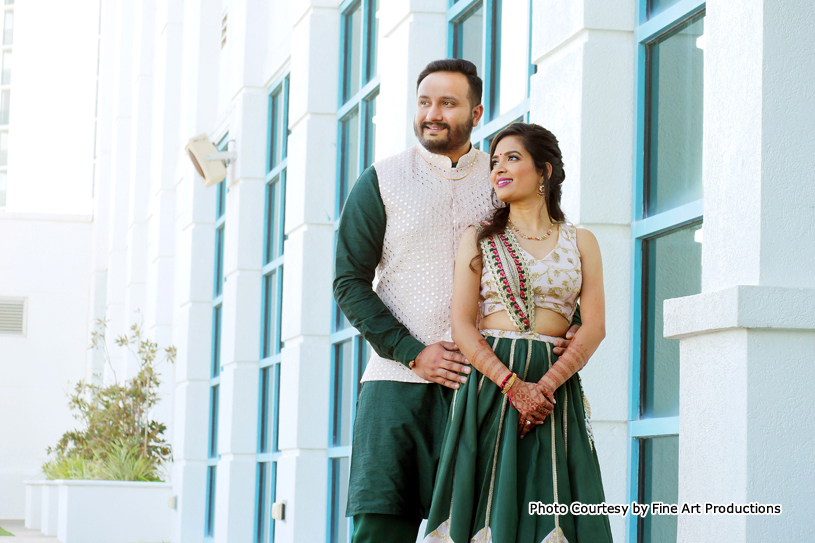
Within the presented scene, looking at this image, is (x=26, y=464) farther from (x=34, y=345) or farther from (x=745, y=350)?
(x=745, y=350)

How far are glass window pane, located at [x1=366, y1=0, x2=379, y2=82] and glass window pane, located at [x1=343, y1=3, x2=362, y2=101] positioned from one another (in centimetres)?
20

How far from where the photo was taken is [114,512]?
1146cm

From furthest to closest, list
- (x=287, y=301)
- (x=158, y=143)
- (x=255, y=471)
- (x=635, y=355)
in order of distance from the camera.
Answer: (x=158, y=143)
(x=255, y=471)
(x=287, y=301)
(x=635, y=355)

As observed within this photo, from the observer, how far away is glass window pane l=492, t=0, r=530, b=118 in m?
4.79

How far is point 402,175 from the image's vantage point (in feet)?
10.7

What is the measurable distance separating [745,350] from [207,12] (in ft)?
31.4

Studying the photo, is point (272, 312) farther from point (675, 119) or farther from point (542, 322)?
point (542, 322)

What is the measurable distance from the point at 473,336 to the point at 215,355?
8389 mm

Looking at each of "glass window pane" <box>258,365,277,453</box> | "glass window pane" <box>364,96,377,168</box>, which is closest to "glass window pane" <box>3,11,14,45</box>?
"glass window pane" <box>258,365,277,453</box>

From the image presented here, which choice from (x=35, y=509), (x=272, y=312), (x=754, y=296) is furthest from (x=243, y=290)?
(x=35, y=509)

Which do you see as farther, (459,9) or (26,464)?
(26,464)

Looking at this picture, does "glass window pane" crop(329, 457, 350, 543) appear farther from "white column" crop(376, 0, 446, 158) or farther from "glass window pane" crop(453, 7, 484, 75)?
"glass window pane" crop(453, 7, 484, 75)

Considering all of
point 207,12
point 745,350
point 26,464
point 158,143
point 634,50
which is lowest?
point 26,464

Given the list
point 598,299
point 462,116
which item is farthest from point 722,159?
point 462,116
